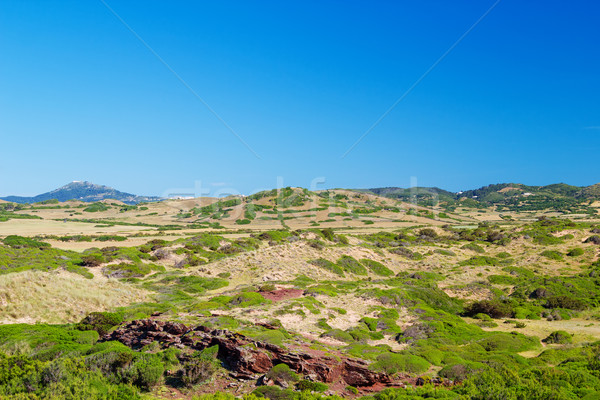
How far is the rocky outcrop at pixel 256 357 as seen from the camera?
13258 mm

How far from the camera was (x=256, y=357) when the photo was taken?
533 inches

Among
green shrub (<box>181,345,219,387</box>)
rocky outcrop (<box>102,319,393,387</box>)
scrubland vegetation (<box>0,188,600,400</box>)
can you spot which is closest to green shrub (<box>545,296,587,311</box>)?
scrubland vegetation (<box>0,188,600,400</box>)

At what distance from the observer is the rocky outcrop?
43.5ft

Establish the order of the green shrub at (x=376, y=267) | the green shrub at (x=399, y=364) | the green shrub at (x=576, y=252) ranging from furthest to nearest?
the green shrub at (x=576, y=252) < the green shrub at (x=376, y=267) < the green shrub at (x=399, y=364)

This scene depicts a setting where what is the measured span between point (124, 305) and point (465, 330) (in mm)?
23248

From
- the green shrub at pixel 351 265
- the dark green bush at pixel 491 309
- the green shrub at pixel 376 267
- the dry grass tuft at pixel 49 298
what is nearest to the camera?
the dry grass tuft at pixel 49 298

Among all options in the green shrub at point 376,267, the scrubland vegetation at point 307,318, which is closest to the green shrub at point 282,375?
the scrubland vegetation at point 307,318

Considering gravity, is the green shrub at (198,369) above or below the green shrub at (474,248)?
below

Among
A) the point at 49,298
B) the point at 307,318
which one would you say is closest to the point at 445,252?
the point at 307,318

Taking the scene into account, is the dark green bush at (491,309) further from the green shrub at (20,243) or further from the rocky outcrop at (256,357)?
the green shrub at (20,243)

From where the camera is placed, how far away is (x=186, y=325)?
16.8m

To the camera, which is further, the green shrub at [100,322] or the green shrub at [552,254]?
the green shrub at [552,254]

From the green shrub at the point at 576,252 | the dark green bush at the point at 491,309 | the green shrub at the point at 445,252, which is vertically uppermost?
the green shrub at the point at 576,252

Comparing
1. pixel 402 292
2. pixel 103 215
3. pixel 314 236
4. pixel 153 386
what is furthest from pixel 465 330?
pixel 103 215
